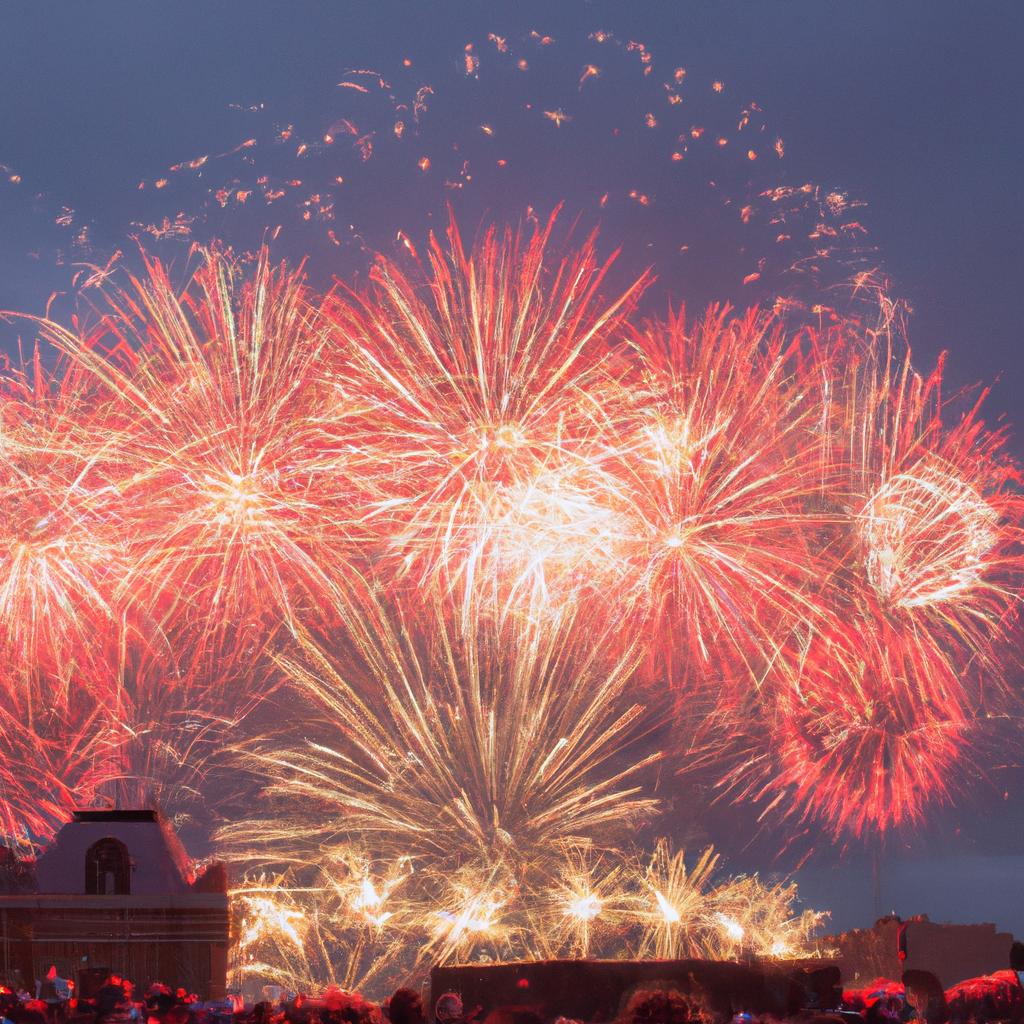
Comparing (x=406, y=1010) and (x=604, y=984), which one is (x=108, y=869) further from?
(x=406, y=1010)

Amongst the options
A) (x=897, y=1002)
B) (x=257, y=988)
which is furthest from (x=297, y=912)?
(x=897, y=1002)

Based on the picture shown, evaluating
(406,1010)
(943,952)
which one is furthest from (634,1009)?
(943,952)

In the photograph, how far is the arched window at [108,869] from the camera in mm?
54844

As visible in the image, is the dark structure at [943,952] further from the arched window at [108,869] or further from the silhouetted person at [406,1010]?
the silhouetted person at [406,1010]

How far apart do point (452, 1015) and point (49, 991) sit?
32.9 m

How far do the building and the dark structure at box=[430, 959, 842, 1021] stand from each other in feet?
77.3

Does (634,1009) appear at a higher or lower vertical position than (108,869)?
lower

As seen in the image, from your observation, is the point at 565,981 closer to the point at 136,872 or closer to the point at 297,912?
the point at 136,872

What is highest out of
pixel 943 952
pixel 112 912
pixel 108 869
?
pixel 108 869

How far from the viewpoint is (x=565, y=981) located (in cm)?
3328

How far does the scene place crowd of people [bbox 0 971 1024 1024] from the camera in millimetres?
13594

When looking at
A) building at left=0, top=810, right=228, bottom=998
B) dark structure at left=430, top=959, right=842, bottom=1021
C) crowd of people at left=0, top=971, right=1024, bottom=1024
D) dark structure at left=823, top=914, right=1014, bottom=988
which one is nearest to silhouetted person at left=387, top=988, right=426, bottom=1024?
crowd of people at left=0, top=971, right=1024, bottom=1024

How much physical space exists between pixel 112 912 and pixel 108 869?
191 centimetres

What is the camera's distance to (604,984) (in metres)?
33.2
